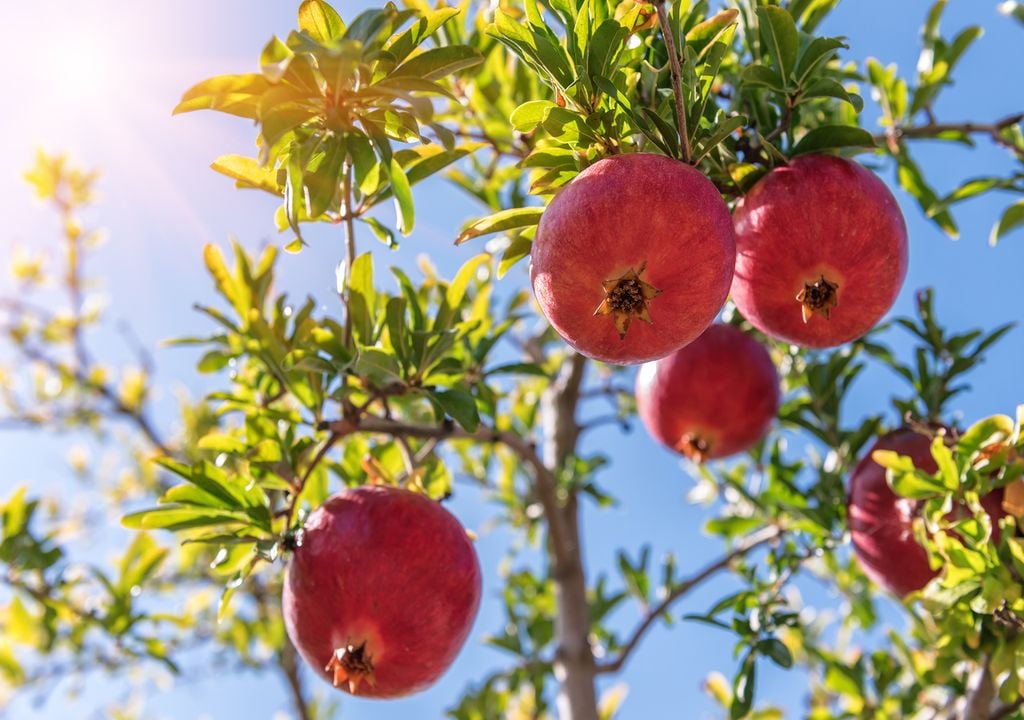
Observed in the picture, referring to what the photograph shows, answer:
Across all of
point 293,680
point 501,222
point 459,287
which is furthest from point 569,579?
point 501,222

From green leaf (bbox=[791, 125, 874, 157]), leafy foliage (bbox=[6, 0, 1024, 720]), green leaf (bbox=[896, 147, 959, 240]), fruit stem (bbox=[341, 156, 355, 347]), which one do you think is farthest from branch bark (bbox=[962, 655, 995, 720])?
fruit stem (bbox=[341, 156, 355, 347])

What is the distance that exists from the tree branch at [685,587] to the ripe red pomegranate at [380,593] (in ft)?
3.60

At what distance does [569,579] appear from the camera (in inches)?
119

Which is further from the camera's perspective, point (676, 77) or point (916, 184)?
point (916, 184)

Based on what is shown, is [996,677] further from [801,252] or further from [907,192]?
[907,192]

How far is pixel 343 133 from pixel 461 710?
2.12 meters

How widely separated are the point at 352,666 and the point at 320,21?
120cm

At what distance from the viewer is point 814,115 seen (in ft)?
6.96

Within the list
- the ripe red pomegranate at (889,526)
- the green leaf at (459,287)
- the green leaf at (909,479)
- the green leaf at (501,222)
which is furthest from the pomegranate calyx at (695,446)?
the green leaf at (501,222)

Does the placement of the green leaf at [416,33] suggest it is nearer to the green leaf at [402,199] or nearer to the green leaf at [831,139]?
the green leaf at [402,199]

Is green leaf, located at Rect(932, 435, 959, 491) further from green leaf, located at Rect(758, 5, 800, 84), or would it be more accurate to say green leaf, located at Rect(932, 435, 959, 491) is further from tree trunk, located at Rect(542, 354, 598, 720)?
tree trunk, located at Rect(542, 354, 598, 720)

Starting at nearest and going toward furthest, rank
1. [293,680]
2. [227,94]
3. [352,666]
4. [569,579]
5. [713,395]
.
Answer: [227,94], [352,666], [713,395], [569,579], [293,680]

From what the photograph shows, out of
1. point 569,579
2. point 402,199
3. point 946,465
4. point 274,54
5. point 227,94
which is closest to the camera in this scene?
point 274,54

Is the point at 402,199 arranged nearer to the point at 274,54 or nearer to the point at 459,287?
the point at 274,54
